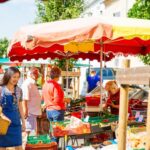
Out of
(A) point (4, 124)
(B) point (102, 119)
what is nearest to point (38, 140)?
(A) point (4, 124)

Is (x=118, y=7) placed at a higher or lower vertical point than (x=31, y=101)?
higher

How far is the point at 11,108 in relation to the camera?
6.64 metres

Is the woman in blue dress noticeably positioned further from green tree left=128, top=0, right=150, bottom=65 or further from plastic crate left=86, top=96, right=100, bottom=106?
green tree left=128, top=0, right=150, bottom=65

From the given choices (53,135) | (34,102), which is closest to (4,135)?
(53,135)

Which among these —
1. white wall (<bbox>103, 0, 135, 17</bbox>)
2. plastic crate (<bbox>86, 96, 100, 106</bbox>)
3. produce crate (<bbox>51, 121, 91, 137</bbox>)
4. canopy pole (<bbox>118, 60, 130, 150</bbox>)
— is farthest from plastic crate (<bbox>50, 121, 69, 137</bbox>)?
white wall (<bbox>103, 0, 135, 17</bbox>)

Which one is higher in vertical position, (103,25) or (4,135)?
(103,25)

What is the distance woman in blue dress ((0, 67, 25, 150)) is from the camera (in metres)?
6.59

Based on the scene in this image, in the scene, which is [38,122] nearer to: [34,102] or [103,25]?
[34,102]

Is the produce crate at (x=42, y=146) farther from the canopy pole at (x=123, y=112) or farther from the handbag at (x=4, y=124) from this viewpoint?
the canopy pole at (x=123, y=112)

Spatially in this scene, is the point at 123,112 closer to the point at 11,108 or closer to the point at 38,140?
the point at 11,108

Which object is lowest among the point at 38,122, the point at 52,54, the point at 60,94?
the point at 38,122

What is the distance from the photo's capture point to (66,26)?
7688 millimetres

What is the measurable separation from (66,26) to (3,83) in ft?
5.31

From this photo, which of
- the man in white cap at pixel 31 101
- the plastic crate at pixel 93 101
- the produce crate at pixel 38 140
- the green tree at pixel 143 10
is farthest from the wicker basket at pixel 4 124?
the green tree at pixel 143 10
